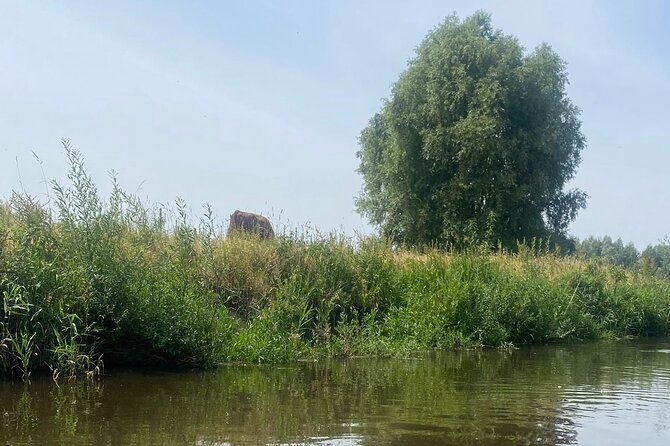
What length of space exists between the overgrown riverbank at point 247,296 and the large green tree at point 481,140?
12.9m

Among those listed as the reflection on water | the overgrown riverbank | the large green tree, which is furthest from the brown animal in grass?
the large green tree

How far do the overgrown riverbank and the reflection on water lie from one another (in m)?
0.59

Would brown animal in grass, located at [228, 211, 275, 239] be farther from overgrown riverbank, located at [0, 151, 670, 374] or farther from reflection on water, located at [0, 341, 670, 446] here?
reflection on water, located at [0, 341, 670, 446]

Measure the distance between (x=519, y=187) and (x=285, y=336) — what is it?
23255mm

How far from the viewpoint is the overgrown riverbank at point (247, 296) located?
8836 millimetres

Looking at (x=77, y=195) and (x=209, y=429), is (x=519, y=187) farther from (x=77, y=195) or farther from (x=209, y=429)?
(x=209, y=429)

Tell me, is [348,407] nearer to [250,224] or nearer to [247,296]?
[247,296]

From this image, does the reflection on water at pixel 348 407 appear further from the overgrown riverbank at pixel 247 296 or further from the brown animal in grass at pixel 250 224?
the brown animal in grass at pixel 250 224

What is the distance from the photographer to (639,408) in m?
7.38

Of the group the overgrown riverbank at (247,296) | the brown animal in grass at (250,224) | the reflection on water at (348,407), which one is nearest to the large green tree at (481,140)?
the overgrown riverbank at (247,296)

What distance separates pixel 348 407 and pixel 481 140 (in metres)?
26.0

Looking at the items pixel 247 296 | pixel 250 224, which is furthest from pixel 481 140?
pixel 247 296

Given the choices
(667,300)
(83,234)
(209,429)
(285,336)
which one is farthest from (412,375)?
(667,300)

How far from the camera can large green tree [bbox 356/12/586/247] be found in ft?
106
